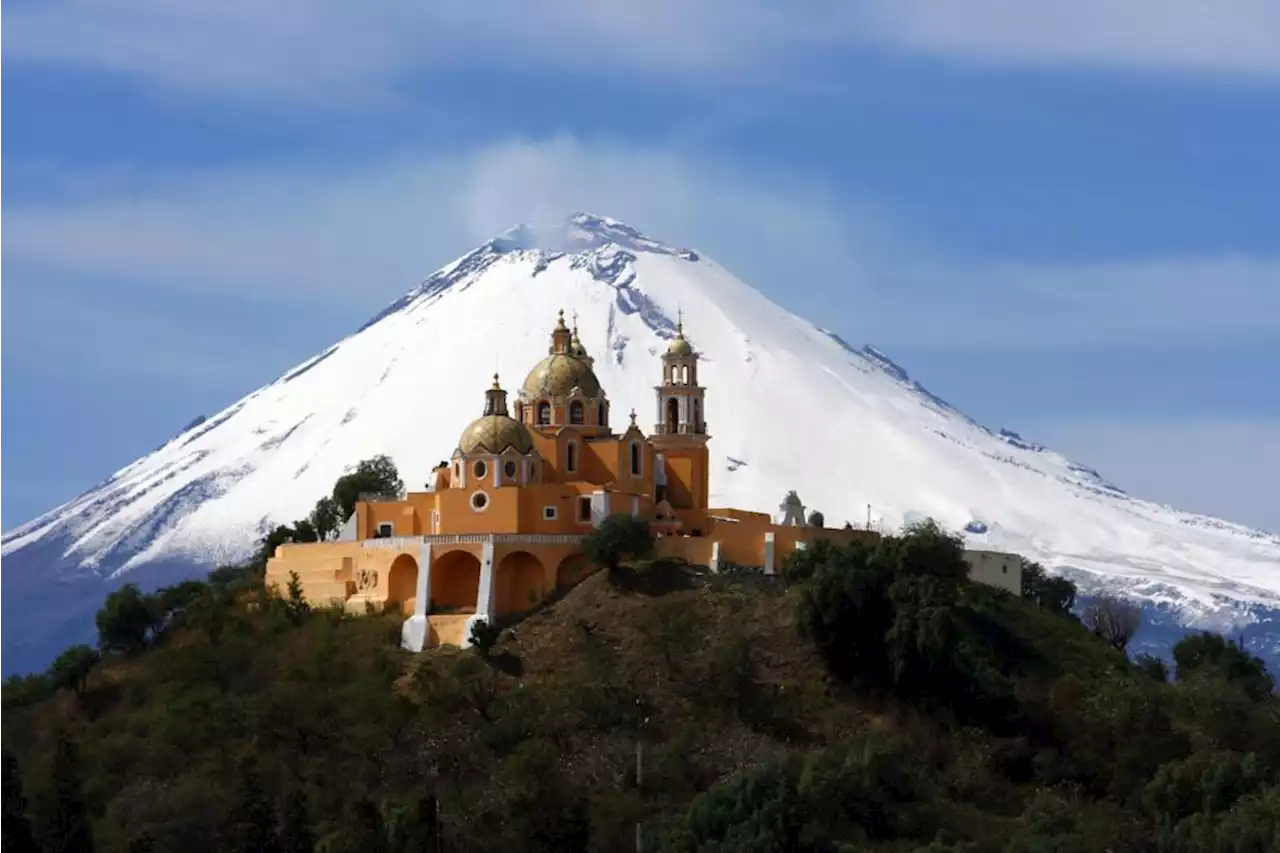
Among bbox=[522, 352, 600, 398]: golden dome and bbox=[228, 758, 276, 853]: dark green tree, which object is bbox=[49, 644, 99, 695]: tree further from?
bbox=[522, 352, 600, 398]: golden dome

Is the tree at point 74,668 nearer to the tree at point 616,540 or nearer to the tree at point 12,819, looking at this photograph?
the tree at point 12,819

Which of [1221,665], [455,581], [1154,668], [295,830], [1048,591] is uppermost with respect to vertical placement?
[1048,591]

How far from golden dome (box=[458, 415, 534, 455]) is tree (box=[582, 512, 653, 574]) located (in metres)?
3.05

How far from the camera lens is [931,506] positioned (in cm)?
15138

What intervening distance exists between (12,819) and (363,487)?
806 inches

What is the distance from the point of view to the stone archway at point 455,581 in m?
74.7

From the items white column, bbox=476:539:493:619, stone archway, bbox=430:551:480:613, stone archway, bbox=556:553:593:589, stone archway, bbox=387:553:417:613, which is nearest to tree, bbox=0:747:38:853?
stone archway, bbox=387:553:417:613

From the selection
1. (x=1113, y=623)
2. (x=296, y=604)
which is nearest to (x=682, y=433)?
(x=296, y=604)

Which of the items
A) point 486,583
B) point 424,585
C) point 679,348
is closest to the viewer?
point 486,583

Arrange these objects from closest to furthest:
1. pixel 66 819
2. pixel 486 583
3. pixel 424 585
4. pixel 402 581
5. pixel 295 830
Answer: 1. pixel 295 830
2. pixel 66 819
3. pixel 486 583
4. pixel 424 585
5. pixel 402 581

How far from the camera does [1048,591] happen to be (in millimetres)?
85625

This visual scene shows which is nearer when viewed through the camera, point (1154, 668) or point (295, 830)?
point (295, 830)

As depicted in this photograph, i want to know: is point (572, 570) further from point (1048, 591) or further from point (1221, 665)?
point (1221, 665)

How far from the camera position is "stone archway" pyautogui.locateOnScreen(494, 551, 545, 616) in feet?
245
